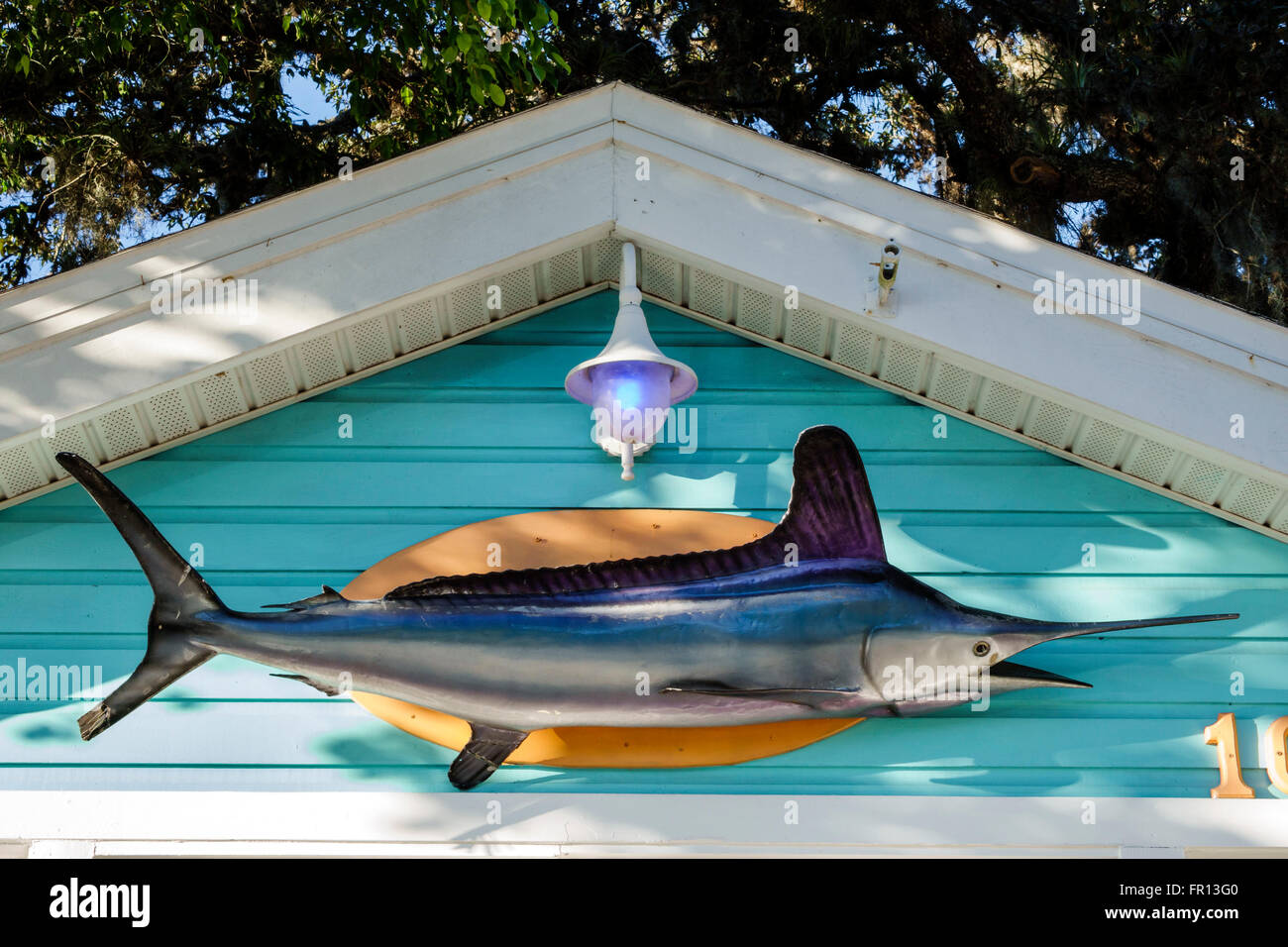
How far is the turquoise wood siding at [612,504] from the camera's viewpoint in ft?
13.8

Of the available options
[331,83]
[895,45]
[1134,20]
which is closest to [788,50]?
[895,45]

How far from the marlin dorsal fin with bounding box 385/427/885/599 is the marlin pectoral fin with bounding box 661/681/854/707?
0.34m

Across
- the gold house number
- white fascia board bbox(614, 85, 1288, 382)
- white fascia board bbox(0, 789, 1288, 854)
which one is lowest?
white fascia board bbox(0, 789, 1288, 854)

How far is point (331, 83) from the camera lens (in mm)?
12539

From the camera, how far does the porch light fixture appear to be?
13.9 feet

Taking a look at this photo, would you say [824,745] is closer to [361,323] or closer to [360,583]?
[360,583]

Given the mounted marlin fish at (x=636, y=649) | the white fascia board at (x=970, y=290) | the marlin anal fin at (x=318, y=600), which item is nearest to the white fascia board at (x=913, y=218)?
the white fascia board at (x=970, y=290)

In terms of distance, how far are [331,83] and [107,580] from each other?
8948 mm

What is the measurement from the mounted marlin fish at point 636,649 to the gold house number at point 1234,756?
1.31 ft

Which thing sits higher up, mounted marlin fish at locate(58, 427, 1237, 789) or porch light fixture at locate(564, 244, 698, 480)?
porch light fixture at locate(564, 244, 698, 480)

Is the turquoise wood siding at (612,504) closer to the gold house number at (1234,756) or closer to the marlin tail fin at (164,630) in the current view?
the gold house number at (1234,756)

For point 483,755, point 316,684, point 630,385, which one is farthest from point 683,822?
point 630,385

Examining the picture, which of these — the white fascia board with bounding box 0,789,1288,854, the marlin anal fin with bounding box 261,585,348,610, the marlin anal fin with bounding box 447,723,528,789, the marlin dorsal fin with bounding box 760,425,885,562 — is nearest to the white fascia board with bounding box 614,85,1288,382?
the marlin dorsal fin with bounding box 760,425,885,562

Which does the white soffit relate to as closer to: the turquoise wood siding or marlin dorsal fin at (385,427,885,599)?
the turquoise wood siding
